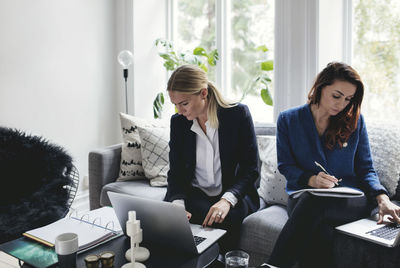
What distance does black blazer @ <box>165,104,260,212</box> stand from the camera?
1832 millimetres

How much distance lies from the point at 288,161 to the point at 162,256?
861mm

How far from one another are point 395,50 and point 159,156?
1.61m

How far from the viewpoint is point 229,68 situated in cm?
321

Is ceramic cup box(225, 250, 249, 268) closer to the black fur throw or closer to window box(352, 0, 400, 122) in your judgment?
the black fur throw

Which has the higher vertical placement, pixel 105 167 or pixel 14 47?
pixel 14 47

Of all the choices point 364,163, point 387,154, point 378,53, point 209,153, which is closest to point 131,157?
point 209,153

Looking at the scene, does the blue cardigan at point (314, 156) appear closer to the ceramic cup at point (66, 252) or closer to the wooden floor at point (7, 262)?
the ceramic cup at point (66, 252)

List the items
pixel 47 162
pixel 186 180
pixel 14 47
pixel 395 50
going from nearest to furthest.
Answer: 1. pixel 186 180
2. pixel 47 162
3. pixel 395 50
4. pixel 14 47

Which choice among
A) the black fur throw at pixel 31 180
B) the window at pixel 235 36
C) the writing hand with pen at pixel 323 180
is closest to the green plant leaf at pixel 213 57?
→ the window at pixel 235 36

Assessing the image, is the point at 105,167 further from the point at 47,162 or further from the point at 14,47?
the point at 14,47

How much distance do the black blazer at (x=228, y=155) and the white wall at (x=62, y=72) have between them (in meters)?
1.39

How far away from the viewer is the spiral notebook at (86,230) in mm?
1286

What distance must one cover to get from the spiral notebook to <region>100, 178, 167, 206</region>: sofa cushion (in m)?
0.66

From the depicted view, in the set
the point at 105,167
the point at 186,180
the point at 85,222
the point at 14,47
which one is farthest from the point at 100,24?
the point at 85,222
